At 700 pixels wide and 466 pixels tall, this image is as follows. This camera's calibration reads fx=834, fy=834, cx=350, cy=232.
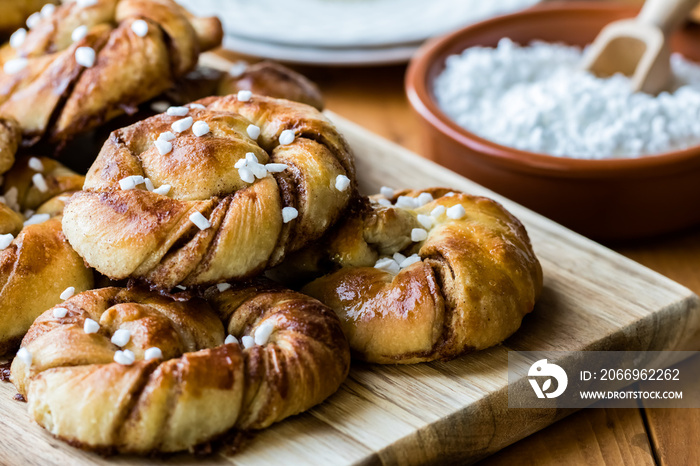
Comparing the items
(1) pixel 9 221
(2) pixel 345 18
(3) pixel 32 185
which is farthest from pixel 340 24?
(1) pixel 9 221

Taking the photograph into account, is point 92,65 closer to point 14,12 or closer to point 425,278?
point 14,12

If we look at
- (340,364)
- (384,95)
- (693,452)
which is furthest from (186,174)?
(384,95)

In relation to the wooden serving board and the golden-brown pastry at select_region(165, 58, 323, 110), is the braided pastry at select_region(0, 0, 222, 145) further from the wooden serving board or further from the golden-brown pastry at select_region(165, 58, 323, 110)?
the wooden serving board

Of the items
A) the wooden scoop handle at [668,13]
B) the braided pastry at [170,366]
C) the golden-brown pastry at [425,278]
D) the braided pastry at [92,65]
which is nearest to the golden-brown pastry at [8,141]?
the braided pastry at [92,65]

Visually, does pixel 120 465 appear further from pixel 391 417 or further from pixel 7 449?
pixel 391 417

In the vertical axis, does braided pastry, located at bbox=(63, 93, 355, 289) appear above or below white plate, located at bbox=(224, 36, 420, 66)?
above

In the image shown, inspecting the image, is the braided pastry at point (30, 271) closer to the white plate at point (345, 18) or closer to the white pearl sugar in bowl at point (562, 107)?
the white pearl sugar in bowl at point (562, 107)

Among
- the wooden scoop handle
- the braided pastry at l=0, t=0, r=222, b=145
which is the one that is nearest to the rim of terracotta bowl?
the wooden scoop handle
